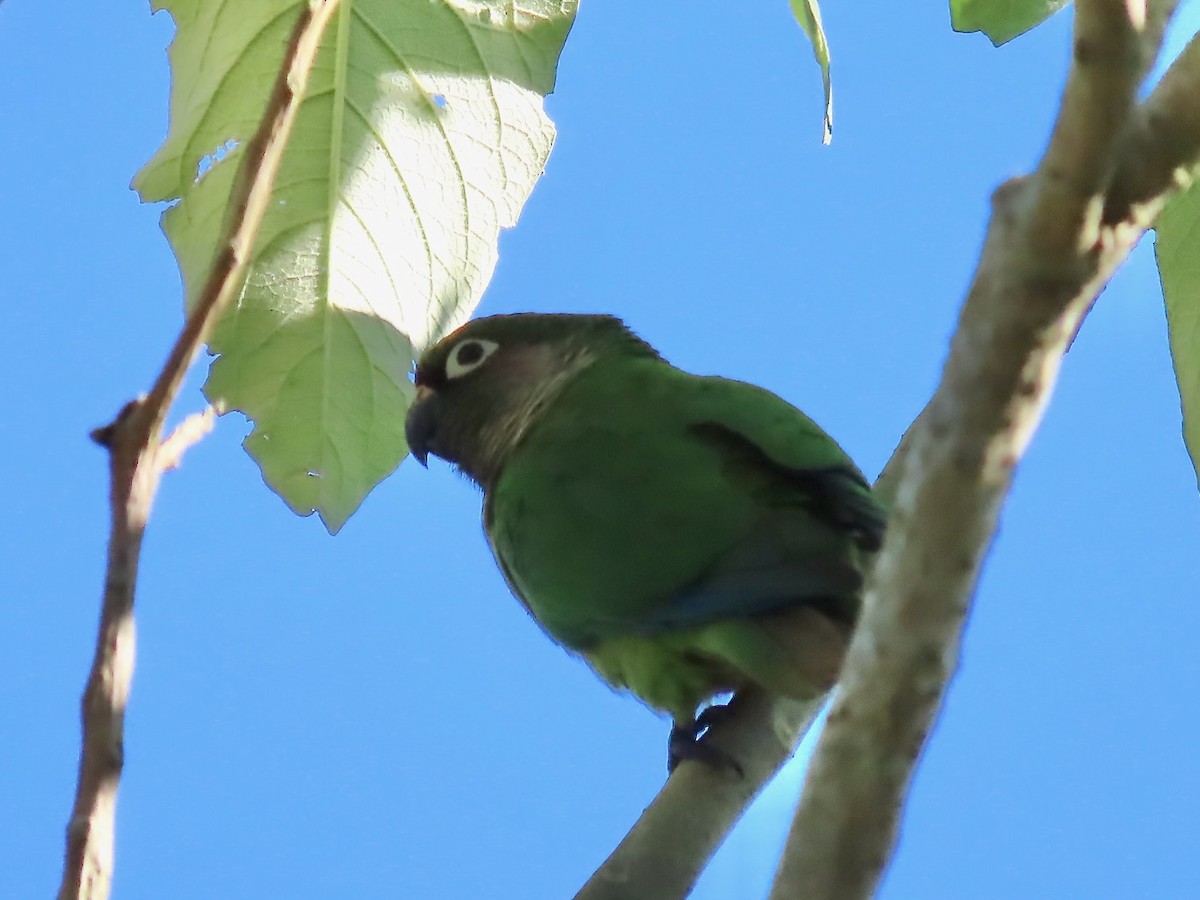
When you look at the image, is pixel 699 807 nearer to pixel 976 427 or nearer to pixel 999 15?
pixel 976 427

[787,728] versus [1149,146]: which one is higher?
[787,728]

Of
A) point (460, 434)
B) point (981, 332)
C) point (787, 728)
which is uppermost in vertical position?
point (460, 434)

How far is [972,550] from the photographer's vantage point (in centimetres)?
85

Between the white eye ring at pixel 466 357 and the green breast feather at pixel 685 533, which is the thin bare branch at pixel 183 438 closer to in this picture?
the green breast feather at pixel 685 533

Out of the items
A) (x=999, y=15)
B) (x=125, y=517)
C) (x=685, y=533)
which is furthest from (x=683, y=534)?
(x=125, y=517)

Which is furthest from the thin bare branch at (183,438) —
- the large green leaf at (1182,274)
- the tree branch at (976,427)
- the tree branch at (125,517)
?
the large green leaf at (1182,274)

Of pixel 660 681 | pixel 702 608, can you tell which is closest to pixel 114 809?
pixel 702 608

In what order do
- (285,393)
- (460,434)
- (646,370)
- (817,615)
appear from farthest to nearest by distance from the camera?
(460,434) → (646,370) → (285,393) → (817,615)

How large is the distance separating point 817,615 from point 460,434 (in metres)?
1.11

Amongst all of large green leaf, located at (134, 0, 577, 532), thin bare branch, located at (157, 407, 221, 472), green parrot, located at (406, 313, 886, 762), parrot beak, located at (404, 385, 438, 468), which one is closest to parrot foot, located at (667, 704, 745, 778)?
green parrot, located at (406, 313, 886, 762)

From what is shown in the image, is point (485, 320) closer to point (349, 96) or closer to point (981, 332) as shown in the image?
point (349, 96)

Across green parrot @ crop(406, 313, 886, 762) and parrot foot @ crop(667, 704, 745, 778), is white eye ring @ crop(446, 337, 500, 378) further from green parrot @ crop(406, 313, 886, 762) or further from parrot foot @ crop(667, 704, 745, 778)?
parrot foot @ crop(667, 704, 745, 778)

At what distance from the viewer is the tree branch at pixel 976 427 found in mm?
802

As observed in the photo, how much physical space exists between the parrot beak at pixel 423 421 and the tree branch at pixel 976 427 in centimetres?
194
